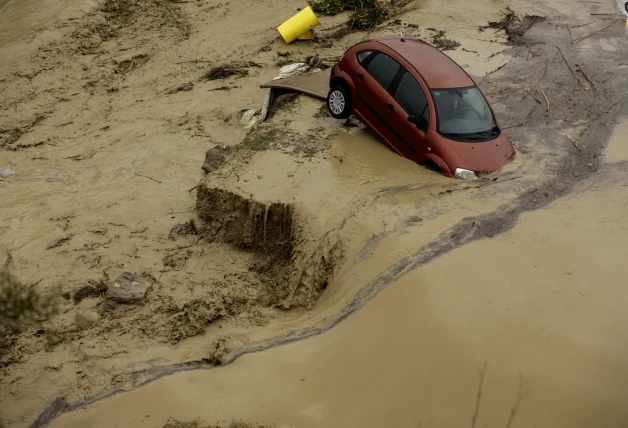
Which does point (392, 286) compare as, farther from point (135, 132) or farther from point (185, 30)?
point (185, 30)

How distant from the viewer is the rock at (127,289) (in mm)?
8055

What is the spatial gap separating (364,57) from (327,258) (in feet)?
13.2

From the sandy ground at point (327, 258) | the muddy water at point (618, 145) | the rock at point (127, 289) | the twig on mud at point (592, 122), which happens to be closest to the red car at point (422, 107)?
the sandy ground at point (327, 258)

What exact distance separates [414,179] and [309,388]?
3.74m

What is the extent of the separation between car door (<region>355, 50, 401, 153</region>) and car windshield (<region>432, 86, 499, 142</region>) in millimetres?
806

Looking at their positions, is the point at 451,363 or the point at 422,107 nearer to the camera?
the point at 451,363

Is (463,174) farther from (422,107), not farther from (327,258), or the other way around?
(327,258)

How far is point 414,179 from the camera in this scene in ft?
30.0

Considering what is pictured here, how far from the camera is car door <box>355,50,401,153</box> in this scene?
10.1m

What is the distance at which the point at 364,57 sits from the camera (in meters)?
10.5

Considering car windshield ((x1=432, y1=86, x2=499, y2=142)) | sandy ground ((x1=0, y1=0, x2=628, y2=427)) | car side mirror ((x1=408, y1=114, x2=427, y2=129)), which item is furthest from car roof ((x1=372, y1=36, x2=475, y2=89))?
sandy ground ((x1=0, y1=0, x2=628, y2=427))

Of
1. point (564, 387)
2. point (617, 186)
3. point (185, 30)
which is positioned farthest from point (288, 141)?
point (185, 30)

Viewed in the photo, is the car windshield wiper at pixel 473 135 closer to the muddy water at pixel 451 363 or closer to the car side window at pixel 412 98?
the car side window at pixel 412 98

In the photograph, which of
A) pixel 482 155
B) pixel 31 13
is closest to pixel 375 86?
pixel 482 155
